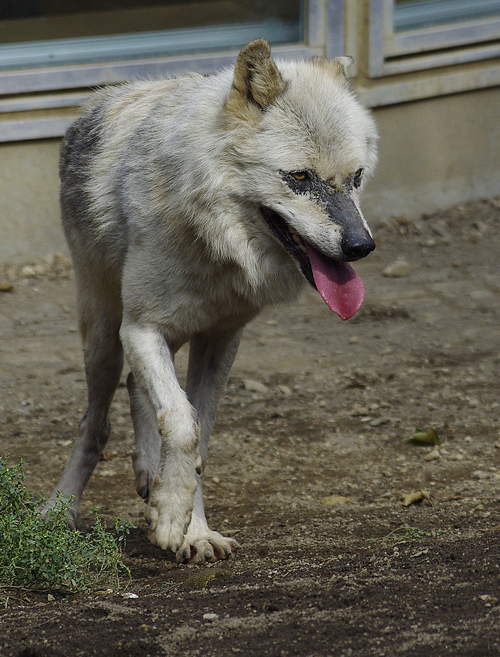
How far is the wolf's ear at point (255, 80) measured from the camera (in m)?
3.40

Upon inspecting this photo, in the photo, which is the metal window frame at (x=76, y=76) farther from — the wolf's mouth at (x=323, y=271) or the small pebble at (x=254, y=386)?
the wolf's mouth at (x=323, y=271)

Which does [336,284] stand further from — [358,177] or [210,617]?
[210,617]

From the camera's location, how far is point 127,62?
755cm

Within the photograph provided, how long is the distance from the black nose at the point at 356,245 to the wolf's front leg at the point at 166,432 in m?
0.89

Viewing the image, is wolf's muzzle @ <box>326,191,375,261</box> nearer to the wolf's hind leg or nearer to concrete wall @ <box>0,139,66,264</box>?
the wolf's hind leg

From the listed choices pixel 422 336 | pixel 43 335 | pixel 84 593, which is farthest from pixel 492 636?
pixel 43 335

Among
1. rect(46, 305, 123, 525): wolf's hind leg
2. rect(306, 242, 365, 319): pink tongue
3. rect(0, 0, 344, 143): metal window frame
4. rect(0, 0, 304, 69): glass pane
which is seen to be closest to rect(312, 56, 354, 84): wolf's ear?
rect(306, 242, 365, 319): pink tongue

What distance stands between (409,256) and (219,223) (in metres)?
4.71

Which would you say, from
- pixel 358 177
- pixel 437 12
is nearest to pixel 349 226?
pixel 358 177

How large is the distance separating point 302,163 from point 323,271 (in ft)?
1.34

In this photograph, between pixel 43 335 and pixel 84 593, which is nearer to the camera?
pixel 84 593

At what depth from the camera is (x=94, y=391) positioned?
4504 mm

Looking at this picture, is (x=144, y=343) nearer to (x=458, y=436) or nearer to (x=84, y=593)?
(x=84, y=593)

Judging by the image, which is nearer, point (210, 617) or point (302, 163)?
point (210, 617)
